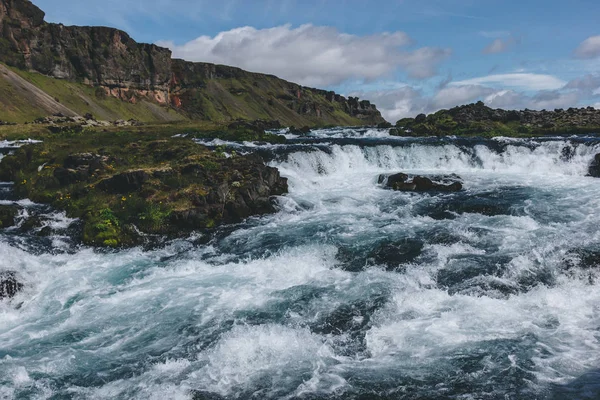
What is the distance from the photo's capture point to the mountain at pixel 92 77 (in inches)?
4318

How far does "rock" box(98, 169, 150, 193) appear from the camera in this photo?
27422mm

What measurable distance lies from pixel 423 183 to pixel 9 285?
2762cm

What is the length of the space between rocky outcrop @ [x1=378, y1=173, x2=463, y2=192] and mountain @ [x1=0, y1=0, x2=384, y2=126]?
83858mm

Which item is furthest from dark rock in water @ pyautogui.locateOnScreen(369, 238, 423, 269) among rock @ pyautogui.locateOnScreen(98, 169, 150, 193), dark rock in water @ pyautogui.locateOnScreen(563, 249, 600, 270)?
rock @ pyautogui.locateOnScreen(98, 169, 150, 193)

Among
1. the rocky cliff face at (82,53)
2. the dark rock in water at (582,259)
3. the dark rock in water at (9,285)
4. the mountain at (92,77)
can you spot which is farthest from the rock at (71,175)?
the rocky cliff face at (82,53)

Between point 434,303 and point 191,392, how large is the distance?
8.82 m

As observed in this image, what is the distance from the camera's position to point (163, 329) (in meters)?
14.5

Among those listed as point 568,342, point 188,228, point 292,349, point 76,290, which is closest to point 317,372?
point 292,349

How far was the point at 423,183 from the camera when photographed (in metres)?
34.4

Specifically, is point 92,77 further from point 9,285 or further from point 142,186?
point 9,285

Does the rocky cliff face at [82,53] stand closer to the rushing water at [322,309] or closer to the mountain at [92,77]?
the mountain at [92,77]

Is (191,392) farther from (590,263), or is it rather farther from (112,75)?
(112,75)

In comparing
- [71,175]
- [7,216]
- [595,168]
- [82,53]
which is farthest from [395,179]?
[82,53]

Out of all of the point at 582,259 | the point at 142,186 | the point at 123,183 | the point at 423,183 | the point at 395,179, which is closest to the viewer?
the point at 582,259
